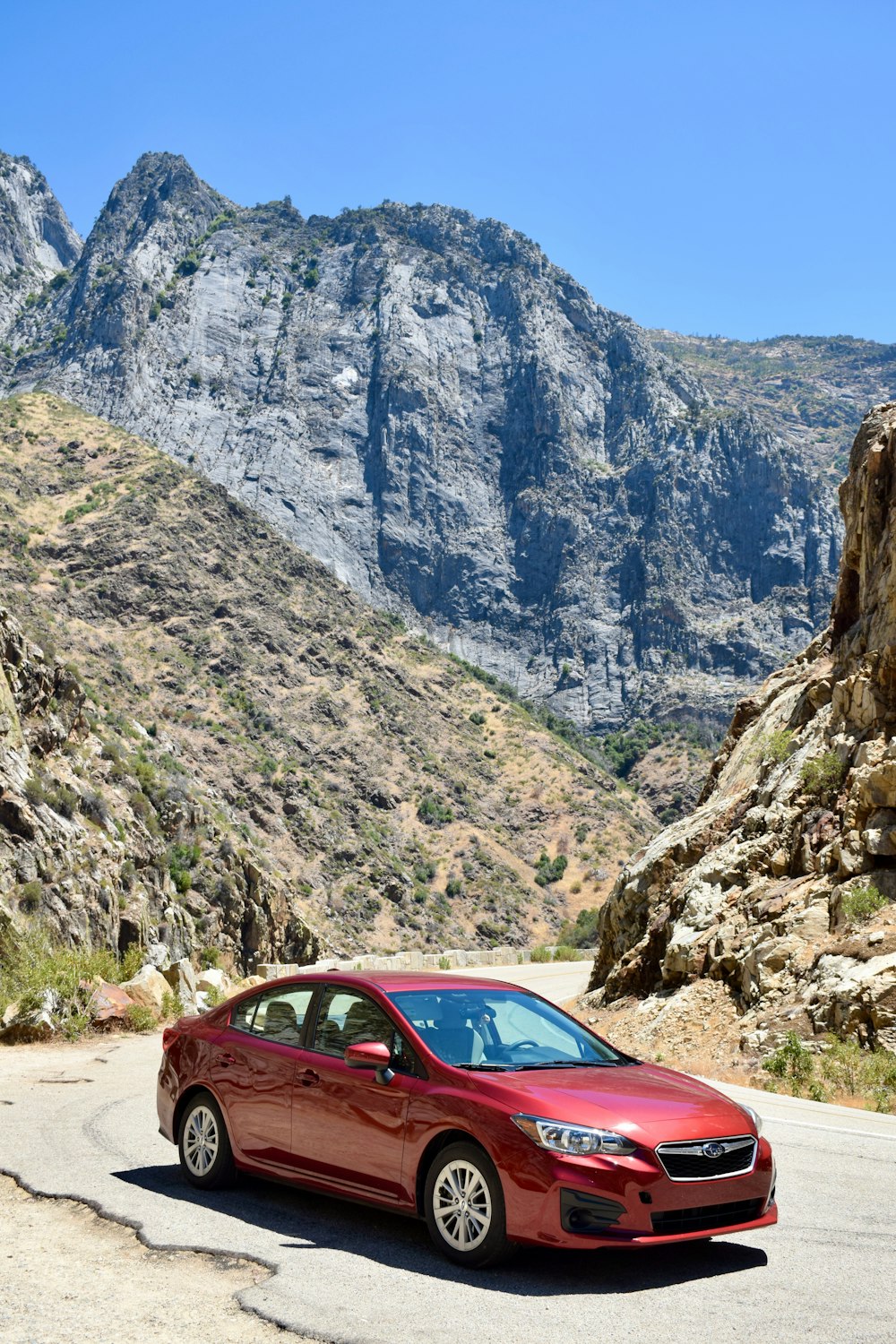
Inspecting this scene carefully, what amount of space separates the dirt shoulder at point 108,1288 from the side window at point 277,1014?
1.33 meters

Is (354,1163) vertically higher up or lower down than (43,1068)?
higher up

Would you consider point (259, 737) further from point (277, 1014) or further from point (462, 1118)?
point (462, 1118)

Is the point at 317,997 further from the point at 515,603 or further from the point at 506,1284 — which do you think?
the point at 515,603

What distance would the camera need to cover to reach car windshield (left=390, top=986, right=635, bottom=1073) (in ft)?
21.4

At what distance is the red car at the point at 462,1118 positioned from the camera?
18.3 ft

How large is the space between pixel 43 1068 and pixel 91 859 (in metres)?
21.4

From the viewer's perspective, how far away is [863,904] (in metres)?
14.4

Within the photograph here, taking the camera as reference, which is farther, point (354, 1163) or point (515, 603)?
point (515, 603)

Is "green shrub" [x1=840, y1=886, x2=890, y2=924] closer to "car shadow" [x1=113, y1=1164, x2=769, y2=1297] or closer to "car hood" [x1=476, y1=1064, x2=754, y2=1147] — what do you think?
"car hood" [x1=476, y1=1064, x2=754, y2=1147]

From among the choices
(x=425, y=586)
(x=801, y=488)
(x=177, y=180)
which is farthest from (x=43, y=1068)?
(x=177, y=180)

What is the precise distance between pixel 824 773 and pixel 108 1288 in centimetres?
1363

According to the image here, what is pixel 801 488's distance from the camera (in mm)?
135250

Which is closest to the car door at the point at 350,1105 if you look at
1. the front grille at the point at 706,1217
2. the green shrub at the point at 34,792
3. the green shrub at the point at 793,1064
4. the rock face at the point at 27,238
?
the front grille at the point at 706,1217

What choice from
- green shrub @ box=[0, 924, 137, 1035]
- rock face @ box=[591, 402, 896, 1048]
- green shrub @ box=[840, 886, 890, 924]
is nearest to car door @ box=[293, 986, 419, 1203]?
rock face @ box=[591, 402, 896, 1048]
